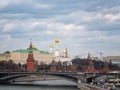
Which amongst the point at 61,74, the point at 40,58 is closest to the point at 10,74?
the point at 61,74

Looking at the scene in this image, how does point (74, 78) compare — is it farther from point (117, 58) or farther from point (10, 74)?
point (117, 58)

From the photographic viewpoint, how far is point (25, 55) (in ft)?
545

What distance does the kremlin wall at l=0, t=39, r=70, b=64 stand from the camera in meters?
160

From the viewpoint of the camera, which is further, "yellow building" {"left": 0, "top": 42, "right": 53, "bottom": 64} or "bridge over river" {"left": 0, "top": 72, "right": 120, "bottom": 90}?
"yellow building" {"left": 0, "top": 42, "right": 53, "bottom": 64}

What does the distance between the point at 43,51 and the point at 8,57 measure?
67.9 ft

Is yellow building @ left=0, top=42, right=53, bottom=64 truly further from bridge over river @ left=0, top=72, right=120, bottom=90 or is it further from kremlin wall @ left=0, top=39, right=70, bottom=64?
bridge over river @ left=0, top=72, right=120, bottom=90

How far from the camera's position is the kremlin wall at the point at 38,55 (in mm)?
160500

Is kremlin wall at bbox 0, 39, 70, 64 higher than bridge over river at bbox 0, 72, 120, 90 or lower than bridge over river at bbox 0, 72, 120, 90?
higher

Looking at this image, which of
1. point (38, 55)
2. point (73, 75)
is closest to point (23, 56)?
point (38, 55)

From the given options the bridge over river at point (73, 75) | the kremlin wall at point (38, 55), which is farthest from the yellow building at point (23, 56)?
the bridge over river at point (73, 75)

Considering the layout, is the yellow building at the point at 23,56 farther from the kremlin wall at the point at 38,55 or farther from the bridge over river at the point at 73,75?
the bridge over river at the point at 73,75

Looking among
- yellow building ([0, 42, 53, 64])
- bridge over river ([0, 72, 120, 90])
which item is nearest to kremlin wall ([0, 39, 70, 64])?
yellow building ([0, 42, 53, 64])

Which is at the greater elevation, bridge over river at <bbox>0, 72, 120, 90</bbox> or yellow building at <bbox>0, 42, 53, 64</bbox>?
yellow building at <bbox>0, 42, 53, 64</bbox>

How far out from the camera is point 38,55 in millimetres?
171125
